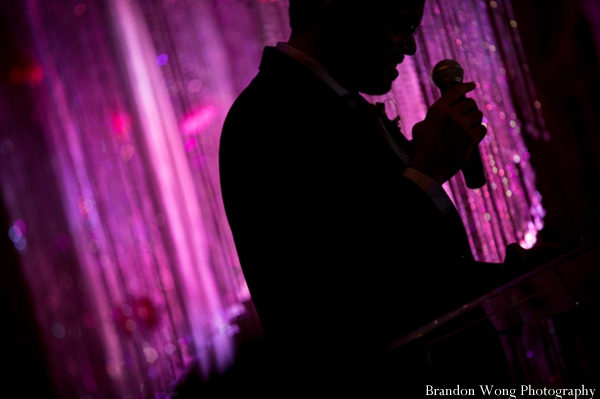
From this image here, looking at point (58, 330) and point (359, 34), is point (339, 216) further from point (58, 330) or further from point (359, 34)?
point (58, 330)

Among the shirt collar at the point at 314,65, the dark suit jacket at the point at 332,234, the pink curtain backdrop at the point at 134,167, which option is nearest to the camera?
the dark suit jacket at the point at 332,234

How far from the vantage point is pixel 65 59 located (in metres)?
2.79

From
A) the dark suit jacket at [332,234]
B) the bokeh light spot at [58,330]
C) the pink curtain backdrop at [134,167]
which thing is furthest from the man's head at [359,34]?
the bokeh light spot at [58,330]

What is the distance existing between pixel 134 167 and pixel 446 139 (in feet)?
8.22

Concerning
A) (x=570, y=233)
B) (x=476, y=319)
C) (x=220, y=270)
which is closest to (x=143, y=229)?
(x=220, y=270)

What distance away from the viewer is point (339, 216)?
0.74m

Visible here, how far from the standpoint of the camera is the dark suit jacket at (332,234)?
28.0 inches

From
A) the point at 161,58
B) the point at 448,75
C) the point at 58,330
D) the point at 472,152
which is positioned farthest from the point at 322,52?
the point at 58,330

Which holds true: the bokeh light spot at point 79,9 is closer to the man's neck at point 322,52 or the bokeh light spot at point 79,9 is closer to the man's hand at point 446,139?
the man's neck at point 322,52

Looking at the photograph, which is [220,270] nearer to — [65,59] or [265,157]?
[65,59]

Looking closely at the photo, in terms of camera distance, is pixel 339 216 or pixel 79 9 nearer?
pixel 339 216

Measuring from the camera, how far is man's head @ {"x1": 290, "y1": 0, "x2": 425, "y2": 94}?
879 mm

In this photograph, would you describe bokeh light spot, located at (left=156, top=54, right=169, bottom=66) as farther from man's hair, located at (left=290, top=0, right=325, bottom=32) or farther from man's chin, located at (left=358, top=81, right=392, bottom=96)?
man's chin, located at (left=358, top=81, right=392, bottom=96)

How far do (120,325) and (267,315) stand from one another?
2494 millimetres
